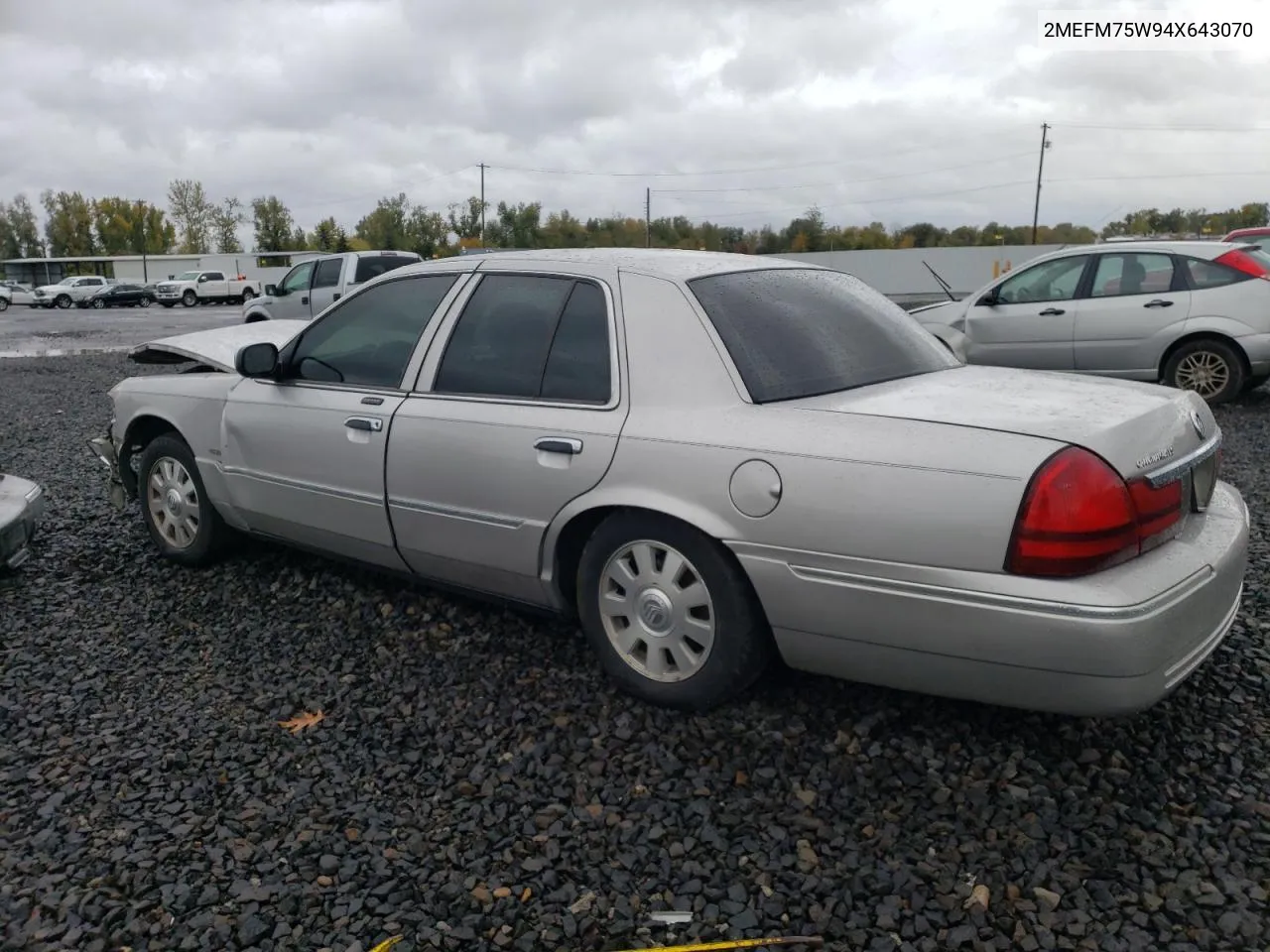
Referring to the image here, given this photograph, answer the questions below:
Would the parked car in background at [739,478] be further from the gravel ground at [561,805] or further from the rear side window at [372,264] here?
the rear side window at [372,264]

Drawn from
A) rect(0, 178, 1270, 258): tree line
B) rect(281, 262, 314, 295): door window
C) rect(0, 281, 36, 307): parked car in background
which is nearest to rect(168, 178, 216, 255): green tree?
rect(0, 178, 1270, 258): tree line

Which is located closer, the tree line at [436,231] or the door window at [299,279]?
the door window at [299,279]

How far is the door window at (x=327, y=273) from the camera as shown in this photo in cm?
1662

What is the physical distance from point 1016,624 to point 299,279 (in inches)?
639

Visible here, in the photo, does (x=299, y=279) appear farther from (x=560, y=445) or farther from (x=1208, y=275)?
(x=560, y=445)

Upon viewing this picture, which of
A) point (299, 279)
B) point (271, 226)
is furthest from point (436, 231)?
point (299, 279)

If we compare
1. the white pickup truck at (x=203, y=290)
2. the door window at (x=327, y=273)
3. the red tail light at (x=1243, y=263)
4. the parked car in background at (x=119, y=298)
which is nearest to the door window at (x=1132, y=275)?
the red tail light at (x=1243, y=263)

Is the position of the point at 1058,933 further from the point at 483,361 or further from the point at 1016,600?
the point at 483,361

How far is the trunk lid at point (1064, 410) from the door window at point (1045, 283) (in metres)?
6.70

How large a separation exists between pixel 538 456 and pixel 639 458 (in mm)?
421

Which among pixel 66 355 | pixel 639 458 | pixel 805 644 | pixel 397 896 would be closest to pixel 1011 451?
pixel 805 644

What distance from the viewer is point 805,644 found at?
3051 millimetres

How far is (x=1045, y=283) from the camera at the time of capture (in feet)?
32.2

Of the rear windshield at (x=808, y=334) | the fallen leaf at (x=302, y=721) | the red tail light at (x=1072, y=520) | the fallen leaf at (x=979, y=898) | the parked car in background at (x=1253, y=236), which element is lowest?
the fallen leaf at (x=302, y=721)
